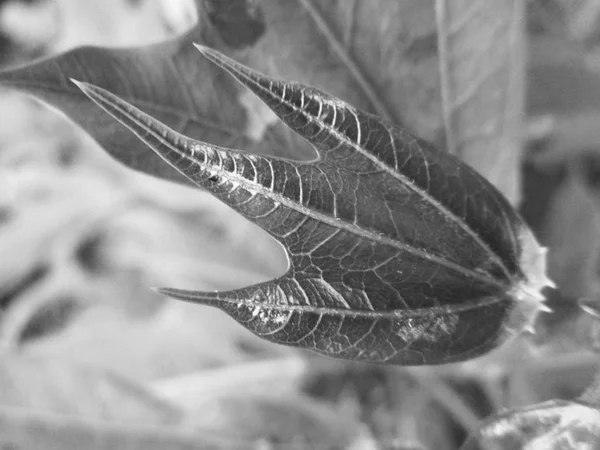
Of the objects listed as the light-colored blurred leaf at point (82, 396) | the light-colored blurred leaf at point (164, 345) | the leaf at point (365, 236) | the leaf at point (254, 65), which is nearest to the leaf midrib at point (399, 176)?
the leaf at point (365, 236)

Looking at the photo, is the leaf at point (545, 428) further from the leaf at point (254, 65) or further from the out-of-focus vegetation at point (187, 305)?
the leaf at point (254, 65)

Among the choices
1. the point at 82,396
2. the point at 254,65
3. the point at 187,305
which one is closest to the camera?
the point at 254,65

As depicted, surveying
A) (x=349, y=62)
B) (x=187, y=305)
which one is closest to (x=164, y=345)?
(x=187, y=305)

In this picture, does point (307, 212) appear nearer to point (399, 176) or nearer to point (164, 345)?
point (399, 176)

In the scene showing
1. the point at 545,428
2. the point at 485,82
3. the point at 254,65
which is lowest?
the point at 545,428

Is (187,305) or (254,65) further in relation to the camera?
(187,305)

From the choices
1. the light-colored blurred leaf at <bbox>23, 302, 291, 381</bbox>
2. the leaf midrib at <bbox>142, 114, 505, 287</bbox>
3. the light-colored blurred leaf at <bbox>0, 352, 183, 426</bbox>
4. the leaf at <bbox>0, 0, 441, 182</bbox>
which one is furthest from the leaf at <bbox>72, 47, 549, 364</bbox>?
the light-colored blurred leaf at <bbox>23, 302, 291, 381</bbox>

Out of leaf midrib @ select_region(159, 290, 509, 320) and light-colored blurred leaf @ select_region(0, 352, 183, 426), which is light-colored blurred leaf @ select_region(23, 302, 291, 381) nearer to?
light-colored blurred leaf @ select_region(0, 352, 183, 426)
